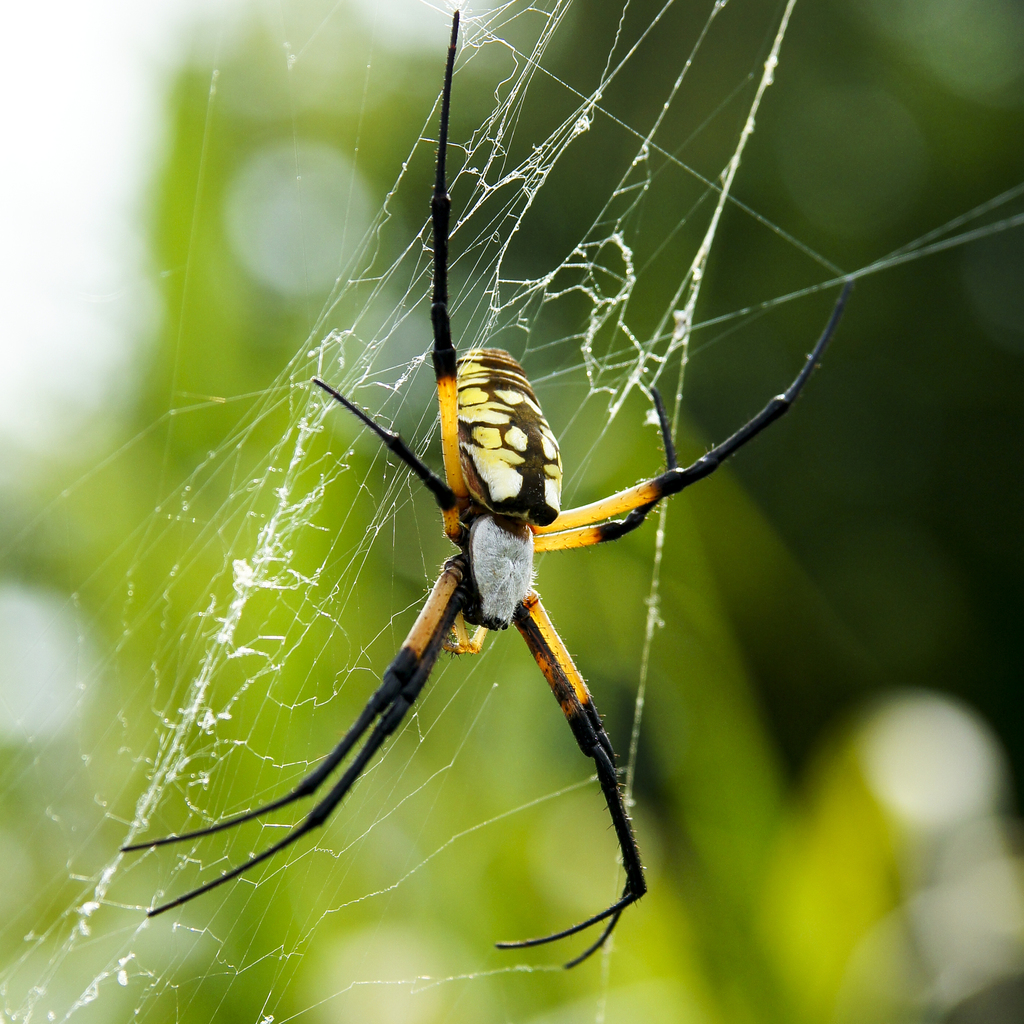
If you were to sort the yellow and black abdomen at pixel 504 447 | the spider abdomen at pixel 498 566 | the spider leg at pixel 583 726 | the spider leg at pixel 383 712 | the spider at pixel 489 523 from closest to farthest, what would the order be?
the spider leg at pixel 383 712 → the spider at pixel 489 523 → the yellow and black abdomen at pixel 504 447 → the spider abdomen at pixel 498 566 → the spider leg at pixel 583 726

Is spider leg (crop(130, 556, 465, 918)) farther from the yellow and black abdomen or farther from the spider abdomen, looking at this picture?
the yellow and black abdomen

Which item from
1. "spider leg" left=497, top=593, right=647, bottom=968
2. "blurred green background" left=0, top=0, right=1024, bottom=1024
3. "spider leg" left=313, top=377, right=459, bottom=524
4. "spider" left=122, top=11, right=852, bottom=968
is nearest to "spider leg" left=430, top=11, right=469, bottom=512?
"spider" left=122, top=11, right=852, bottom=968

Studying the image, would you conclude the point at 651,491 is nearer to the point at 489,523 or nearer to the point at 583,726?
the point at 489,523

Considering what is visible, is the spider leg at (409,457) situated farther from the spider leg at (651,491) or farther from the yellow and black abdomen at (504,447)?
the spider leg at (651,491)

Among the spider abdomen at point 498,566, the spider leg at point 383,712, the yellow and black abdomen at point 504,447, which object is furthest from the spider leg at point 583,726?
the yellow and black abdomen at point 504,447

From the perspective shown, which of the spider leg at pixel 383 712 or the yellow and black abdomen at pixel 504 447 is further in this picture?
the yellow and black abdomen at pixel 504 447

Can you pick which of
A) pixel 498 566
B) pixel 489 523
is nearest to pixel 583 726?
pixel 498 566

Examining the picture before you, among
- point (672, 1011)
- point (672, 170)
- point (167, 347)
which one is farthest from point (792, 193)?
point (672, 1011)
